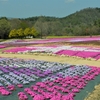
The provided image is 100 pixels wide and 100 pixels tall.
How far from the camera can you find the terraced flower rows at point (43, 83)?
30.5 ft

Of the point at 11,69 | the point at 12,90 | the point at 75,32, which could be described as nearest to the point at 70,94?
the point at 12,90

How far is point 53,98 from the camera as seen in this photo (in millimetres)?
8695

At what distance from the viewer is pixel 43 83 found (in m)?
11.1

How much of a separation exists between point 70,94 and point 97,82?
2.89m

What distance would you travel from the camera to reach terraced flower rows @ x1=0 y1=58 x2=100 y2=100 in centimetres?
929

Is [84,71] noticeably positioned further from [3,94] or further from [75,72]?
[3,94]

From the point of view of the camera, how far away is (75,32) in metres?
77.8

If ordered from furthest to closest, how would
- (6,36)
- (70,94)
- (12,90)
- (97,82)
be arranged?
(6,36)
(97,82)
(12,90)
(70,94)

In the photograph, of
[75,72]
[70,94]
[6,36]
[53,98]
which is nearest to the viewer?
[53,98]

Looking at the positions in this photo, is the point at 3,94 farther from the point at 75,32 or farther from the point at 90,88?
the point at 75,32

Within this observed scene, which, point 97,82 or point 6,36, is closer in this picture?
point 97,82

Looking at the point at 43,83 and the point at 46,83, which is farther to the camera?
the point at 46,83

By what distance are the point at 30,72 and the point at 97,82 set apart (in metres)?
4.18

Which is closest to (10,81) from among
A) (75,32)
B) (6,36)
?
(6,36)
